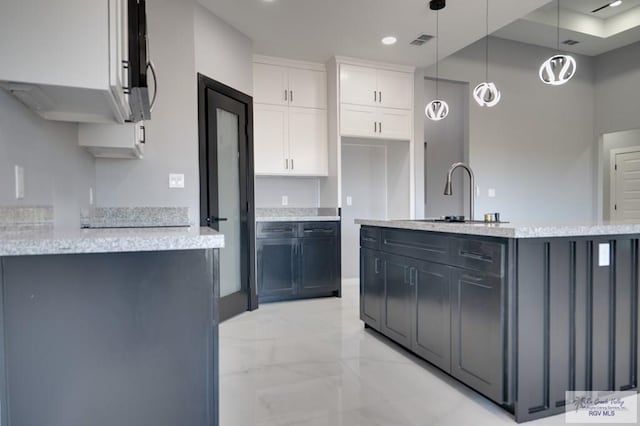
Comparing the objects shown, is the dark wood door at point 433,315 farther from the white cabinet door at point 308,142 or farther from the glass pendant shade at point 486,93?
the white cabinet door at point 308,142

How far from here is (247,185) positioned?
4.00 metres

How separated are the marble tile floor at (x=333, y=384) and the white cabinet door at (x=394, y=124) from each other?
99.1 inches

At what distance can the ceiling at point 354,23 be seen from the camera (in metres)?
3.41

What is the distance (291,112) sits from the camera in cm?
457

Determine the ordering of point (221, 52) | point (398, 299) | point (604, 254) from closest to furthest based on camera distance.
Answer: point (604, 254) → point (398, 299) → point (221, 52)

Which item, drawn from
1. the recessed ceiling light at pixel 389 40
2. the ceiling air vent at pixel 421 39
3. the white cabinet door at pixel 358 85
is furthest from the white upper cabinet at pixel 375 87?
the ceiling air vent at pixel 421 39

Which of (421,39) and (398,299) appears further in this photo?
(421,39)

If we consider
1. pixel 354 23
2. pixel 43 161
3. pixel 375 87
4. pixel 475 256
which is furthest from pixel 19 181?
pixel 375 87

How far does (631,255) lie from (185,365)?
2.26 m

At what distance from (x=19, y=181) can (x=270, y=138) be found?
10.4ft

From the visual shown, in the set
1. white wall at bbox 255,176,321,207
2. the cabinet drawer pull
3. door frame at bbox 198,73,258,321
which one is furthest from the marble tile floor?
white wall at bbox 255,176,321,207

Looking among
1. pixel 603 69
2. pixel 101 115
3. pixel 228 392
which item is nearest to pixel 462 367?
pixel 228 392

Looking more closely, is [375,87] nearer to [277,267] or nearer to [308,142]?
[308,142]

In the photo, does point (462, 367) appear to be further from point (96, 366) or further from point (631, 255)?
point (96, 366)
